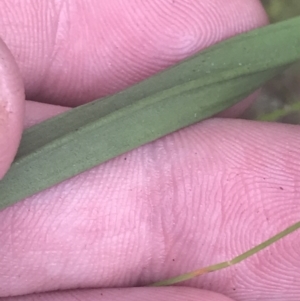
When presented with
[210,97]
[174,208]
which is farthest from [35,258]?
[210,97]

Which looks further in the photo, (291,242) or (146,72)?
(146,72)

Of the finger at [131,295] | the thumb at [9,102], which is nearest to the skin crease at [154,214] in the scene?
the finger at [131,295]

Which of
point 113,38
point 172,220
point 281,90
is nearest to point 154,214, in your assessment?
point 172,220

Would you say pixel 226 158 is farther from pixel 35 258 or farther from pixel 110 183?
pixel 35 258

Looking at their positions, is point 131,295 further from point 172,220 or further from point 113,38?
point 113,38

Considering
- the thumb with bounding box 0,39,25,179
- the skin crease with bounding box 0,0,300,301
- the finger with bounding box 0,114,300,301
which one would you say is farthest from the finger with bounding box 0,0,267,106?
the thumb with bounding box 0,39,25,179

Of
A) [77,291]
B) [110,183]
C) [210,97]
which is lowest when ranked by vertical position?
[77,291]

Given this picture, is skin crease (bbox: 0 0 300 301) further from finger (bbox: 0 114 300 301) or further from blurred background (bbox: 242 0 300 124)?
blurred background (bbox: 242 0 300 124)

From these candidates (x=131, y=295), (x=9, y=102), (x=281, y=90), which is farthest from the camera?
(x=281, y=90)
